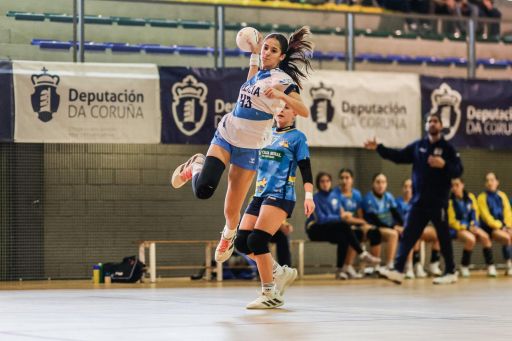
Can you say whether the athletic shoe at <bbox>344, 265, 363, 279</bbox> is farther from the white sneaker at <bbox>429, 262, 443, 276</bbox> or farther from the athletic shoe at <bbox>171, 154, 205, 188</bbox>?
the athletic shoe at <bbox>171, 154, 205, 188</bbox>

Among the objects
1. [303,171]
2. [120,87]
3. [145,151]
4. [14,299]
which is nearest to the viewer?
[303,171]

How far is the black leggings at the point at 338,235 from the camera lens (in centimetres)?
1700

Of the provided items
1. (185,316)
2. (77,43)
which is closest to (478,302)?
(185,316)

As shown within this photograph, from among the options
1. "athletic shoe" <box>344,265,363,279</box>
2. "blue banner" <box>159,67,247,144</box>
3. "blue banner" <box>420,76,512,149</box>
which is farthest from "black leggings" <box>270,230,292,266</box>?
"blue banner" <box>420,76,512,149</box>

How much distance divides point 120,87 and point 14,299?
6.10 meters

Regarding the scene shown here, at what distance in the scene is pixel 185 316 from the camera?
8453 millimetres

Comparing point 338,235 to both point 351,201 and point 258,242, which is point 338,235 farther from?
point 258,242

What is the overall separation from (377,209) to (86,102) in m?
5.33

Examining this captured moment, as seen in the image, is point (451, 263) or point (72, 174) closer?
point (451, 263)

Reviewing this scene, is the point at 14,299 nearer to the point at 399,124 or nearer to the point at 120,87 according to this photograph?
the point at 120,87

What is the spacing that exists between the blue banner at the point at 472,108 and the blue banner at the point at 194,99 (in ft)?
12.6

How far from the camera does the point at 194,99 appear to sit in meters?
17.1

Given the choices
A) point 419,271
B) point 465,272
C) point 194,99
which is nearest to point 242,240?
point 194,99

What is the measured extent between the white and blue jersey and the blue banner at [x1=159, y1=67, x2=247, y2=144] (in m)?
7.58
